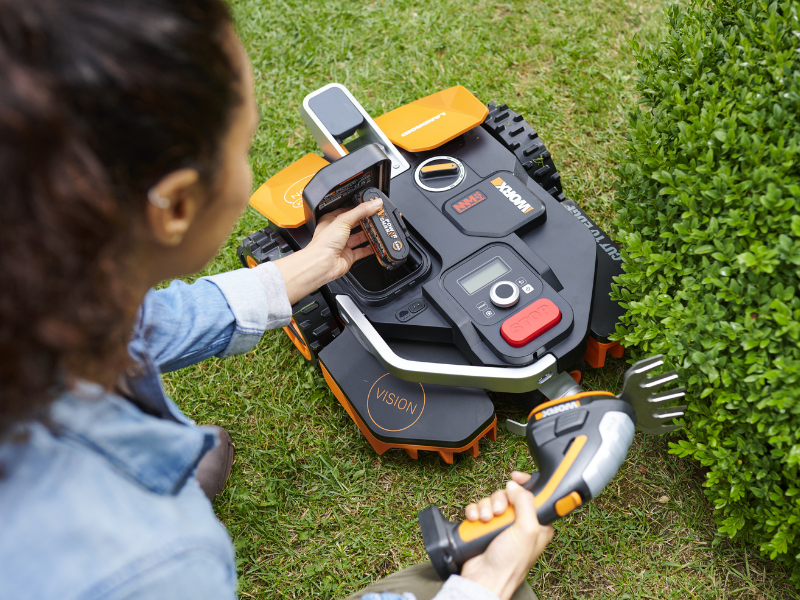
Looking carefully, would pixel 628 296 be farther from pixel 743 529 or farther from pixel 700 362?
pixel 743 529

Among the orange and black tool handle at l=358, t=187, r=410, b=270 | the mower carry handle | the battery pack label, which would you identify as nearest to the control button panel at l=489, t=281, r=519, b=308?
the mower carry handle

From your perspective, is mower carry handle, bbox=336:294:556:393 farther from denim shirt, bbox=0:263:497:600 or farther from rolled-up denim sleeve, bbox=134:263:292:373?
denim shirt, bbox=0:263:497:600

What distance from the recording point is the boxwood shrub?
138 cm

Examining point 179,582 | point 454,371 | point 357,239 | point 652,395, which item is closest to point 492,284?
point 454,371

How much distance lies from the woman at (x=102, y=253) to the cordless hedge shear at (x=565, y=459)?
1.70 ft

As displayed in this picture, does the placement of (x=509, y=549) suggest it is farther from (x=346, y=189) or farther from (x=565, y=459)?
(x=346, y=189)

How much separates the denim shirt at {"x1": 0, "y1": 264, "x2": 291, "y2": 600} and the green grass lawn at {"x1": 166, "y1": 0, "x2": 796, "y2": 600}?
0.99 meters

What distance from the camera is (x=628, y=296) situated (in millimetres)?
1822

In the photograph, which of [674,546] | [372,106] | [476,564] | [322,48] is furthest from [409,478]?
[322,48]

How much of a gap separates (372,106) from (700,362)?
204 centimetres

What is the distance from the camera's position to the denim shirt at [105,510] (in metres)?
0.85

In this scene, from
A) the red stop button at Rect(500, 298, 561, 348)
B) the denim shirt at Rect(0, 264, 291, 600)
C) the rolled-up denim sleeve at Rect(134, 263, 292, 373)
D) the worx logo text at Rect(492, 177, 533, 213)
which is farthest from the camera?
the worx logo text at Rect(492, 177, 533, 213)

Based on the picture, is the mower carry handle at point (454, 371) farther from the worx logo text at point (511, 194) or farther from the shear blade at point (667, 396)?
the worx logo text at point (511, 194)

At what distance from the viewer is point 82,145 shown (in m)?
0.73
